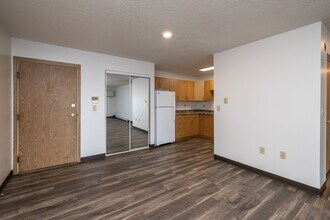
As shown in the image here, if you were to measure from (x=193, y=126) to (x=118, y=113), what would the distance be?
281cm

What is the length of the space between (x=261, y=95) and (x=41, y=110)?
13.1 feet

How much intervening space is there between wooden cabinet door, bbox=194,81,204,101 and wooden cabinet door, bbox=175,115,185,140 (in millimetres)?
1079

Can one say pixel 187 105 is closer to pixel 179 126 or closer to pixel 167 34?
pixel 179 126

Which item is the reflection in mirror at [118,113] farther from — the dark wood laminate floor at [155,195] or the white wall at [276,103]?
the white wall at [276,103]

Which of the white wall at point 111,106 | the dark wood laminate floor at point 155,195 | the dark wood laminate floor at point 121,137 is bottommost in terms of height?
the dark wood laminate floor at point 155,195

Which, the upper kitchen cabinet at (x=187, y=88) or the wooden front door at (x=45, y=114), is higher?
the upper kitchen cabinet at (x=187, y=88)

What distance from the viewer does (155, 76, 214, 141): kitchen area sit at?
535 centimetres

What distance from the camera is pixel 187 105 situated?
641cm

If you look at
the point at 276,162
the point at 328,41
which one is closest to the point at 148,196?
the point at 276,162

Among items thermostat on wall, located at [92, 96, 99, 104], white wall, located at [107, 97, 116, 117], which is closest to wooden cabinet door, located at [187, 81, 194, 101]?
white wall, located at [107, 97, 116, 117]

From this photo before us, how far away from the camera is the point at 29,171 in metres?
2.89

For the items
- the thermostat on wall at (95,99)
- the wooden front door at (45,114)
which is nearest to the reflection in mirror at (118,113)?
the thermostat on wall at (95,99)

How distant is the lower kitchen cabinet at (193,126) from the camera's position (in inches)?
212

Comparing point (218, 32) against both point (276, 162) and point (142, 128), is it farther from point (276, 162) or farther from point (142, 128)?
point (142, 128)
